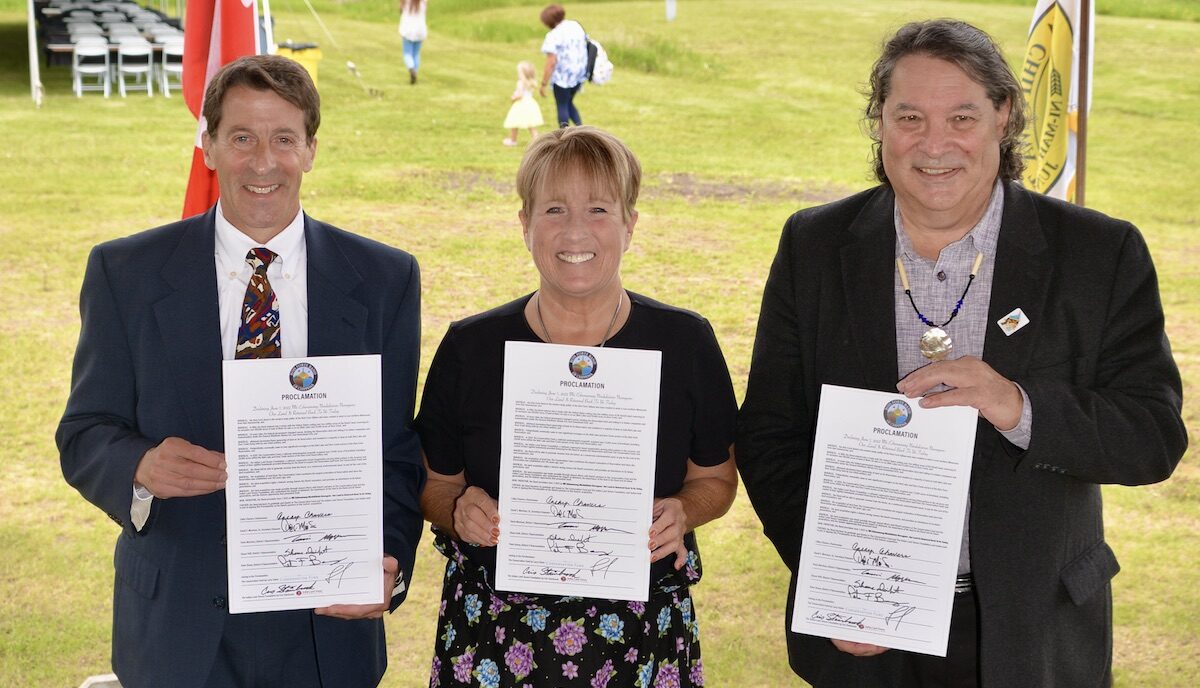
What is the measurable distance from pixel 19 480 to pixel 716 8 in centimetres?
2616

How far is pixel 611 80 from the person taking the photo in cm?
2203

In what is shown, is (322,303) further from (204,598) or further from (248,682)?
(248,682)

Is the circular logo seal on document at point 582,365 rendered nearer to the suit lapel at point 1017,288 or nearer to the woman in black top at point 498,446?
the woman in black top at point 498,446

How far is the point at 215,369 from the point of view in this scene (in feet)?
7.73

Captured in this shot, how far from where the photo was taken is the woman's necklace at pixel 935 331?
2.23 m

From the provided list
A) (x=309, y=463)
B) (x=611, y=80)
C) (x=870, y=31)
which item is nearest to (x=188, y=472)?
(x=309, y=463)

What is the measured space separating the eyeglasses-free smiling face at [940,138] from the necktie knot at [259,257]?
4.07 ft

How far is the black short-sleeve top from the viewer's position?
2.50 metres

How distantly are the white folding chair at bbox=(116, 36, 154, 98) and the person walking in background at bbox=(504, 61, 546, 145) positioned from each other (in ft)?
20.0

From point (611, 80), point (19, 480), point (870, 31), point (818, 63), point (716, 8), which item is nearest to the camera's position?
point (19, 480)

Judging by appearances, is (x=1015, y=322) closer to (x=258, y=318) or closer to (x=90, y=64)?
(x=258, y=318)

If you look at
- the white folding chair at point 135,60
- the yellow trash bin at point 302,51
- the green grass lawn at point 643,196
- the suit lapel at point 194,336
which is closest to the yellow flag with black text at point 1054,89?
the green grass lawn at point 643,196

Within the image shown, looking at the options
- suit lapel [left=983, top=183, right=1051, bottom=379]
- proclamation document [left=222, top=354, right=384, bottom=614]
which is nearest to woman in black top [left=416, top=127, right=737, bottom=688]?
proclamation document [left=222, top=354, right=384, bottom=614]

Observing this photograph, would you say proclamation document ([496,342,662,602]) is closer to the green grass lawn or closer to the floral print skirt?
the floral print skirt
